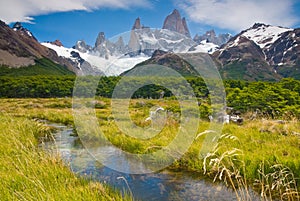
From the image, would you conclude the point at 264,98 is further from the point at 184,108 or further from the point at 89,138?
the point at 89,138

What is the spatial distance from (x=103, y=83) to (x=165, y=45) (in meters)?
67.8

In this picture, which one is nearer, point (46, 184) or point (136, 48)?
point (46, 184)

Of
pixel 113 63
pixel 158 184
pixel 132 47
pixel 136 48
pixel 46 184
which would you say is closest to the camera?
pixel 46 184

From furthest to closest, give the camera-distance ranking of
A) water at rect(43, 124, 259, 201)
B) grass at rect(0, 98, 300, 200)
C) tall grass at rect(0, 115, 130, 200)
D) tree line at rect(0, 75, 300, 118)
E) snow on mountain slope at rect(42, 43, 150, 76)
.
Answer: tree line at rect(0, 75, 300, 118) → snow on mountain slope at rect(42, 43, 150, 76) → grass at rect(0, 98, 300, 200) → water at rect(43, 124, 259, 201) → tall grass at rect(0, 115, 130, 200)

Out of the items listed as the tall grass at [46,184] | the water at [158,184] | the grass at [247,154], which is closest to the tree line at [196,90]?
the grass at [247,154]

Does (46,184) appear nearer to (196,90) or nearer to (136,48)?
(136,48)

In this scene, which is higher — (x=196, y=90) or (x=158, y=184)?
(x=196, y=90)

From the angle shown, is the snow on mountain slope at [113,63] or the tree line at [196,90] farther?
the tree line at [196,90]

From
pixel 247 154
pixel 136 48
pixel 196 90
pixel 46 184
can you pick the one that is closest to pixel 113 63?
pixel 136 48

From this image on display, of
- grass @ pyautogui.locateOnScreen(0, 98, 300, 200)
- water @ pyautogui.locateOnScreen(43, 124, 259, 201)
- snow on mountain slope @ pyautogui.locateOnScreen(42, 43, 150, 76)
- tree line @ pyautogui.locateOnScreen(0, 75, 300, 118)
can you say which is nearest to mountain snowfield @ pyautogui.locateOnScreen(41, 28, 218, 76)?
snow on mountain slope @ pyautogui.locateOnScreen(42, 43, 150, 76)

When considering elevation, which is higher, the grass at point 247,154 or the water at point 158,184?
the grass at point 247,154

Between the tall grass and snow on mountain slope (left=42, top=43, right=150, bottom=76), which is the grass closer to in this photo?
the tall grass

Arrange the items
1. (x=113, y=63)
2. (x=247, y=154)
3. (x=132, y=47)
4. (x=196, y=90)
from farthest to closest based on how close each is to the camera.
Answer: (x=196, y=90) < (x=113, y=63) < (x=132, y=47) < (x=247, y=154)

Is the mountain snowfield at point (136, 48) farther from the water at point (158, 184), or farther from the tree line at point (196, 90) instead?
the tree line at point (196, 90)
